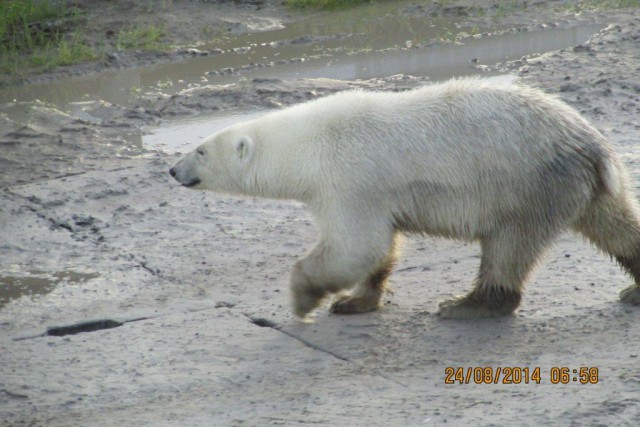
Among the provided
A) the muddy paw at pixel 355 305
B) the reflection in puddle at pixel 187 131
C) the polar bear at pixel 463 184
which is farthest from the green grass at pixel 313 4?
the muddy paw at pixel 355 305

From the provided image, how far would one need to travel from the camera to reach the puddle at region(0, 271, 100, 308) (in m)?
6.29

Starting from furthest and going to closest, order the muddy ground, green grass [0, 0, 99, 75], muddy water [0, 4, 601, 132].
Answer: green grass [0, 0, 99, 75]
muddy water [0, 4, 601, 132]
the muddy ground

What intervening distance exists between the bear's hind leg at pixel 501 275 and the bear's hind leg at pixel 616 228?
28 centimetres

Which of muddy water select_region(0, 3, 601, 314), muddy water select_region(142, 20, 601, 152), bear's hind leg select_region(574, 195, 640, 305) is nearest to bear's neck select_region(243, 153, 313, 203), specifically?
bear's hind leg select_region(574, 195, 640, 305)

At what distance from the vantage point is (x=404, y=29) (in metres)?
13.7

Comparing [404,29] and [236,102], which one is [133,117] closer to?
[236,102]

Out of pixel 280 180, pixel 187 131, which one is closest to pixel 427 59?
pixel 187 131

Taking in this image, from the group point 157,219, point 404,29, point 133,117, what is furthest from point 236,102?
point 404,29

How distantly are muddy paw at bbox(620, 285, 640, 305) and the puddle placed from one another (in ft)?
10.4

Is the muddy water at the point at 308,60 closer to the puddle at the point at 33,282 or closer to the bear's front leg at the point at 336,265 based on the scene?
the puddle at the point at 33,282

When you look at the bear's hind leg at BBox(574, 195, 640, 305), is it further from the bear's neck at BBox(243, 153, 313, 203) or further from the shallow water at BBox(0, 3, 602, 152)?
the shallow water at BBox(0, 3, 602, 152)

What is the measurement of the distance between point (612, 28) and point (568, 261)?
6.80m
